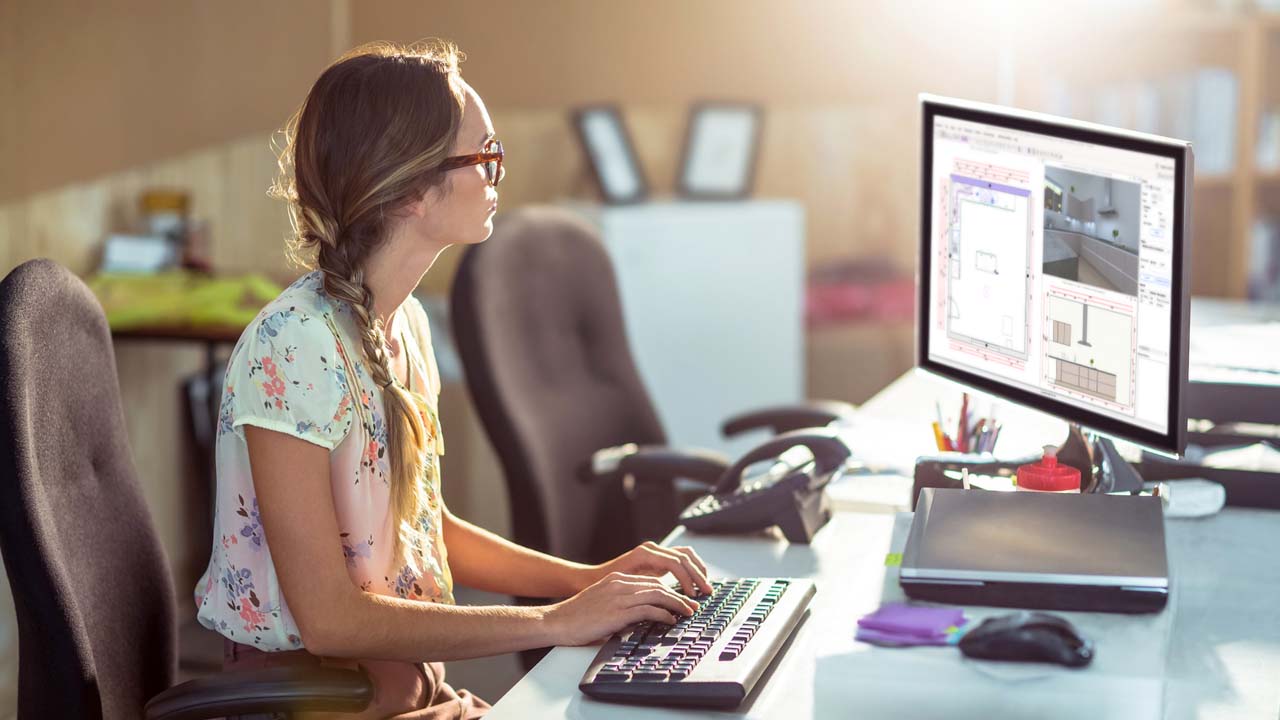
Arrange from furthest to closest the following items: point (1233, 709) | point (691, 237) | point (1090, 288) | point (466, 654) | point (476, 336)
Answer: point (691, 237), point (476, 336), point (1090, 288), point (466, 654), point (1233, 709)

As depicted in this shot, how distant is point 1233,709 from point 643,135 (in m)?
3.30

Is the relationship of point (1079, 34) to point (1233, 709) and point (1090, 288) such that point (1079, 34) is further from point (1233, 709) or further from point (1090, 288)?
point (1233, 709)

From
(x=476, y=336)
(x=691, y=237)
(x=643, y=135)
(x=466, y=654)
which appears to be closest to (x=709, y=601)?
(x=466, y=654)

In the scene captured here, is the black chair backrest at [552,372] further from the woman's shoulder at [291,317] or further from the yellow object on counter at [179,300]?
the yellow object on counter at [179,300]

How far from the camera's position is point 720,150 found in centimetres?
423

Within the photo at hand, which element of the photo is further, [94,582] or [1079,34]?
[1079,34]

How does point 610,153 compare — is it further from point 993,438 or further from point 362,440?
point 362,440

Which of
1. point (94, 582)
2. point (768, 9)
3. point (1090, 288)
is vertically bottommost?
point (94, 582)

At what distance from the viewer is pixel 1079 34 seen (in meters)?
4.32

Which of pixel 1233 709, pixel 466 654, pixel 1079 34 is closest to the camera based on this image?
pixel 1233 709

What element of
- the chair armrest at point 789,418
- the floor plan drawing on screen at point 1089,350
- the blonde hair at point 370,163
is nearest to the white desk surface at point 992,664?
the floor plan drawing on screen at point 1089,350

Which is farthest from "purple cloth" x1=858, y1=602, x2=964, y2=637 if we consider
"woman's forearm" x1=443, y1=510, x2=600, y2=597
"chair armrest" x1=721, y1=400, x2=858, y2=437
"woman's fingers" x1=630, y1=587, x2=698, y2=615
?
"chair armrest" x1=721, y1=400, x2=858, y2=437

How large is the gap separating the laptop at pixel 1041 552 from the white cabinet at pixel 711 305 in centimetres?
241

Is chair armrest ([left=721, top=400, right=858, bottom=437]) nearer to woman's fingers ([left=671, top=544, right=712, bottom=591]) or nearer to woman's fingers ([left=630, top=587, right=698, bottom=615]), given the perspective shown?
woman's fingers ([left=671, top=544, right=712, bottom=591])
